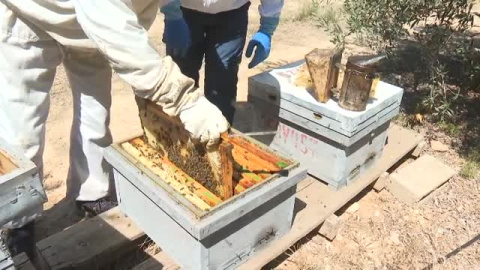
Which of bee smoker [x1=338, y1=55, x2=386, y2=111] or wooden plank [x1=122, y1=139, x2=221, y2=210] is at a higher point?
bee smoker [x1=338, y1=55, x2=386, y2=111]

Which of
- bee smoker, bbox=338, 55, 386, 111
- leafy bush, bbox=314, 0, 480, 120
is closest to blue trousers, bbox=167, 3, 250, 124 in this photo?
bee smoker, bbox=338, 55, 386, 111

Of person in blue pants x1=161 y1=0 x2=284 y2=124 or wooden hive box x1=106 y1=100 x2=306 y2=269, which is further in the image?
person in blue pants x1=161 y1=0 x2=284 y2=124

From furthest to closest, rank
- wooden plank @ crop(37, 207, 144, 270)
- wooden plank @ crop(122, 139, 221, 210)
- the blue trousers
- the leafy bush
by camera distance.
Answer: the leafy bush < the blue trousers < wooden plank @ crop(37, 207, 144, 270) < wooden plank @ crop(122, 139, 221, 210)

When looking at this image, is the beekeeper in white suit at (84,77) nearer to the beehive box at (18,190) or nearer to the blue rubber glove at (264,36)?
the beehive box at (18,190)

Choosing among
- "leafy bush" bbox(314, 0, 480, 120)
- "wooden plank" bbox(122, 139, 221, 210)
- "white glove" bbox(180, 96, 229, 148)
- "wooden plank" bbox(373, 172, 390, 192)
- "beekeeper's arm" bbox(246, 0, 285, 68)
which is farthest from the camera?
"leafy bush" bbox(314, 0, 480, 120)

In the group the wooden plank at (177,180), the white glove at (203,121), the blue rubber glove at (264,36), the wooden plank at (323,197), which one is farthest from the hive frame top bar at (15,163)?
the blue rubber glove at (264,36)

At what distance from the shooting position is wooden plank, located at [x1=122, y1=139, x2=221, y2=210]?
212 cm

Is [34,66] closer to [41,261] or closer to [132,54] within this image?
[132,54]

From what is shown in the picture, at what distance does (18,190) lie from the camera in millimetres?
1436

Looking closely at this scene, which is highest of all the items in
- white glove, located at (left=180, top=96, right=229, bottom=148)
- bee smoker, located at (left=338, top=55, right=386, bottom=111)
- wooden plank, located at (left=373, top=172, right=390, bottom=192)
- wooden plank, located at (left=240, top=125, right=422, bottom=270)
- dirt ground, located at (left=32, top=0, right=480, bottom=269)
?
white glove, located at (left=180, top=96, right=229, bottom=148)

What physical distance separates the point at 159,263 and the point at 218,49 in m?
1.27

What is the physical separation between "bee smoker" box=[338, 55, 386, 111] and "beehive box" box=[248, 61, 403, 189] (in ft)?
0.15

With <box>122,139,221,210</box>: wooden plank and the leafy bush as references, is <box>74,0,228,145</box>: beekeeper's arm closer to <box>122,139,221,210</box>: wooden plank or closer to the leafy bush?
<box>122,139,221,210</box>: wooden plank

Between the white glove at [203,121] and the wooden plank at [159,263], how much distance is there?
685 mm
